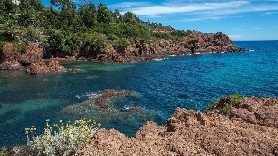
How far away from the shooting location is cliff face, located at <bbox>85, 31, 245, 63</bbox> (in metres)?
96.8

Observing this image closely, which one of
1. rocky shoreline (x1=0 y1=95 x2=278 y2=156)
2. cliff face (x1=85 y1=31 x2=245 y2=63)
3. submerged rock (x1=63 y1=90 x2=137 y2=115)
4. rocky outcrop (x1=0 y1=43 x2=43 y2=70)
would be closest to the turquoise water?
submerged rock (x1=63 y1=90 x2=137 y2=115)

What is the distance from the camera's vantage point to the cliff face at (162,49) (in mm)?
96750

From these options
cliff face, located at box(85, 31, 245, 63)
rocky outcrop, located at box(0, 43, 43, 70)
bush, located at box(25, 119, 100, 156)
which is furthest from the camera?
cliff face, located at box(85, 31, 245, 63)

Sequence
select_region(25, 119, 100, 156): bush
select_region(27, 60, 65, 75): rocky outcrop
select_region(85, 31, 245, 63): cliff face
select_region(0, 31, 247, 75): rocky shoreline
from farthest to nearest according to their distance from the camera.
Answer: select_region(85, 31, 245, 63): cliff face → select_region(0, 31, 247, 75): rocky shoreline → select_region(27, 60, 65, 75): rocky outcrop → select_region(25, 119, 100, 156): bush

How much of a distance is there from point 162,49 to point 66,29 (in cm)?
4138

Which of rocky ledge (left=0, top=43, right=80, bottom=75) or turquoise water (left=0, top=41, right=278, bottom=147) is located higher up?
rocky ledge (left=0, top=43, right=80, bottom=75)

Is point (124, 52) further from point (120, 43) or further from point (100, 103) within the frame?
point (100, 103)

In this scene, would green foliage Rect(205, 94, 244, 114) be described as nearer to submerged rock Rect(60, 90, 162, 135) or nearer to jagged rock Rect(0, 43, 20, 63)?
submerged rock Rect(60, 90, 162, 135)

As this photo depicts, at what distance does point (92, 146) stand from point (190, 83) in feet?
154

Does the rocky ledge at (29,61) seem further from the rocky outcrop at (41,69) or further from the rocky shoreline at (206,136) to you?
the rocky shoreline at (206,136)

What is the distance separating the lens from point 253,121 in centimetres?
1712

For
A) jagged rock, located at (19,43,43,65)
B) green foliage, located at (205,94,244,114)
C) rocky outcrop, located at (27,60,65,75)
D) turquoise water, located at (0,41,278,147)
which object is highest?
jagged rock, located at (19,43,43,65)

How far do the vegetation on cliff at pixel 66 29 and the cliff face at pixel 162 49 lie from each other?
2.77 m

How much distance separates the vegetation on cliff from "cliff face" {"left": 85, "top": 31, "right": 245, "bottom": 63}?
2.77 m
